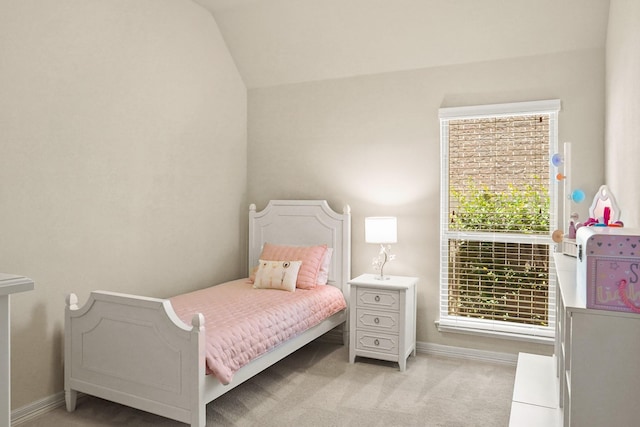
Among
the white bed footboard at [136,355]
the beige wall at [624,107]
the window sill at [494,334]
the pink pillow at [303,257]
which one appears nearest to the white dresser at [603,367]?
the beige wall at [624,107]

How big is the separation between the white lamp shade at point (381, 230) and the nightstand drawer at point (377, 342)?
0.74 meters

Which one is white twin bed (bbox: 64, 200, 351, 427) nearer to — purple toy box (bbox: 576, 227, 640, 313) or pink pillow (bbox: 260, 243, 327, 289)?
pink pillow (bbox: 260, 243, 327, 289)

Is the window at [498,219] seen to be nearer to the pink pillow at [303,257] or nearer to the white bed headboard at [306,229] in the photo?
the white bed headboard at [306,229]

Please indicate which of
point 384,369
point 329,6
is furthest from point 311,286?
point 329,6

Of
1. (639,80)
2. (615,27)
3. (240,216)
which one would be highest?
(615,27)

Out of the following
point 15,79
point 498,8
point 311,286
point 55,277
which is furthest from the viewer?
point 311,286

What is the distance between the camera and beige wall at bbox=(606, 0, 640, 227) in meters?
2.09

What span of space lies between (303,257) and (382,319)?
0.84 meters

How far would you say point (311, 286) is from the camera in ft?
13.1

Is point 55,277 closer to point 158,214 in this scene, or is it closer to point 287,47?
point 158,214

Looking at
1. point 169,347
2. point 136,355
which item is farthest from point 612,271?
point 136,355

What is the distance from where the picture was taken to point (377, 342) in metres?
3.78

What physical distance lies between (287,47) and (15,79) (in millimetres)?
2226

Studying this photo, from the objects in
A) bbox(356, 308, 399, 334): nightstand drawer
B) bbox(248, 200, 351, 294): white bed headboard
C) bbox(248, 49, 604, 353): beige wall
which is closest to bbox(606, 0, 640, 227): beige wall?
bbox(248, 49, 604, 353): beige wall
